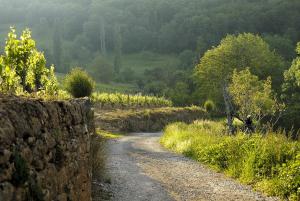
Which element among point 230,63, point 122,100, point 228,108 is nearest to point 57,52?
point 122,100

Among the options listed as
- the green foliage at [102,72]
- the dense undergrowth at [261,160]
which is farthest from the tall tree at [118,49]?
the dense undergrowth at [261,160]

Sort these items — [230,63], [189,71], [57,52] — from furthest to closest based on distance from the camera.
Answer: [57,52]
[189,71]
[230,63]

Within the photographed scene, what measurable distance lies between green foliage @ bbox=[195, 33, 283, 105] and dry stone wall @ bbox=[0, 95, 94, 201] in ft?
160

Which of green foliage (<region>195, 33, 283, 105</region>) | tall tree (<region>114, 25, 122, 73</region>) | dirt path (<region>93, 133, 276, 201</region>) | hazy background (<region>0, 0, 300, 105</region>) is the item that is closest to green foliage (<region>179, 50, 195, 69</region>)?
hazy background (<region>0, 0, 300, 105</region>)

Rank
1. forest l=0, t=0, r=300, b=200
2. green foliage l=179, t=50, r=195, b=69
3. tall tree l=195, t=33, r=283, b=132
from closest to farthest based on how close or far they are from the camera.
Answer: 1. forest l=0, t=0, r=300, b=200
2. tall tree l=195, t=33, r=283, b=132
3. green foliage l=179, t=50, r=195, b=69

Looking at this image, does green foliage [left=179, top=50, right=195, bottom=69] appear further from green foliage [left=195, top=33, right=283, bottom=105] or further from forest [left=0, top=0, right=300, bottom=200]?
green foliage [left=195, top=33, right=283, bottom=105]

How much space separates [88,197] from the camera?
32.5ft

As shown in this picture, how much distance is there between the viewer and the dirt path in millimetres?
13305

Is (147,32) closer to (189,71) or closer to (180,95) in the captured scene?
(189,71)

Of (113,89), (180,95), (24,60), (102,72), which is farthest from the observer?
(102,72)

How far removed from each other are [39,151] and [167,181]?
34.1 ft

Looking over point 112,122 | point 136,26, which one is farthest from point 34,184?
point 136,26

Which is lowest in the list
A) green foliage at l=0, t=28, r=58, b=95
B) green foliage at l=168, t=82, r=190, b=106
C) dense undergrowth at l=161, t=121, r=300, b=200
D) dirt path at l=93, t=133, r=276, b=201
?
green foliage at l=168, t=82, r=190, b=106

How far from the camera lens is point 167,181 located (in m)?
15.6
